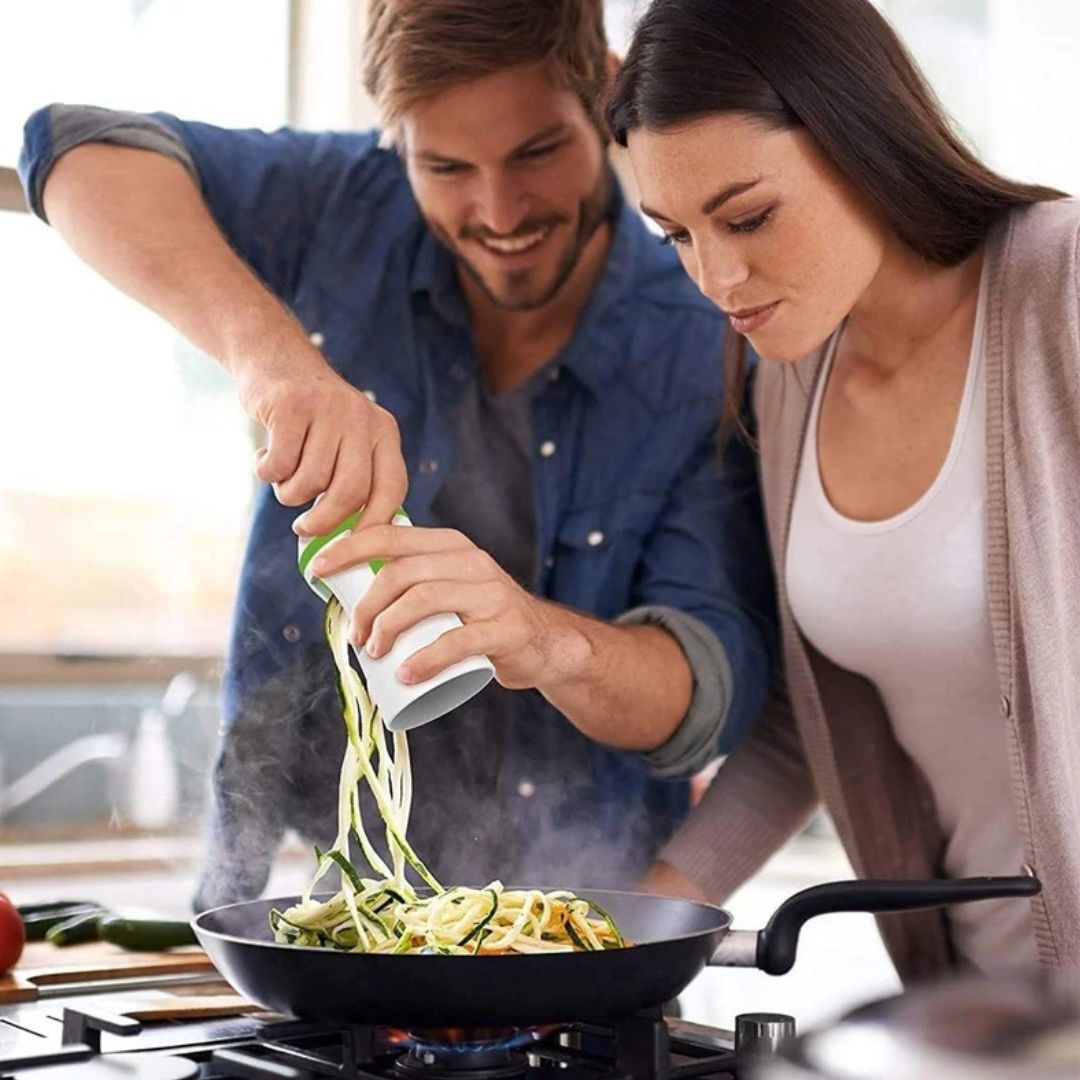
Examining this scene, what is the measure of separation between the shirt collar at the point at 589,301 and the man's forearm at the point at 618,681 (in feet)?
1.21

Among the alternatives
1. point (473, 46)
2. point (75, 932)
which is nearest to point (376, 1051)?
point (75, 932)

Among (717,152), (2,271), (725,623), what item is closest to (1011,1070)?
(717,152)

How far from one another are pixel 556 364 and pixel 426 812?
56 centimetres

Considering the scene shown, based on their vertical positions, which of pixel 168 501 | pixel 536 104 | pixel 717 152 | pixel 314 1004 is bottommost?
pixel 314 1004

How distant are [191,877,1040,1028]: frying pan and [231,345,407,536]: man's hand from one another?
0.34 m

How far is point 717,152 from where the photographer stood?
143 centimetres

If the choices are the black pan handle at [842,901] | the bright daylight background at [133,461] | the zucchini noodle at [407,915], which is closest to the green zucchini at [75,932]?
the zucchini noodle at [407,915]

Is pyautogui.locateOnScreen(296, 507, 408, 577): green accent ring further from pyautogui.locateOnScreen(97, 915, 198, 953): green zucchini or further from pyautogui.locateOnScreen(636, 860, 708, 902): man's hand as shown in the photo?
pyautogui.locateOnScreen(636, 860, 708, 902): man's hand

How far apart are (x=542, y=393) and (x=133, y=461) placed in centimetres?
165

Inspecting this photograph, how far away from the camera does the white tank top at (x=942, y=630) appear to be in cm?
155

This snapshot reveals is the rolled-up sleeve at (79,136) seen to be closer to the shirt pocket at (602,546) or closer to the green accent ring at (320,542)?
the shirt pocket at (602,546)

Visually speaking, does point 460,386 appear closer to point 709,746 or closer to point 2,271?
point 709,746

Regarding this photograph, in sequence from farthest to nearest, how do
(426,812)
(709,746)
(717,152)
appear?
1. (426,812)
2. (709,746)
3. (717,152)

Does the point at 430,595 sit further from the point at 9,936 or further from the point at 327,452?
the point at 9,936
